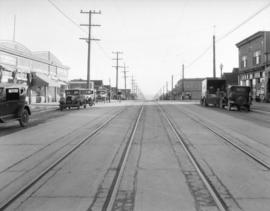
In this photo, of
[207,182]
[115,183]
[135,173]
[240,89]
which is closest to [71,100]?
[240,89]

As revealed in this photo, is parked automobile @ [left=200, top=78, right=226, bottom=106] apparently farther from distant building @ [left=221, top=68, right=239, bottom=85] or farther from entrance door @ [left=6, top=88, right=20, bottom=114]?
distant building @ [left=221, top=68, right=239, bottom=85]

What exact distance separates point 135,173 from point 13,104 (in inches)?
424

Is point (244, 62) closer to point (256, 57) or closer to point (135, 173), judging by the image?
point (256, 57)

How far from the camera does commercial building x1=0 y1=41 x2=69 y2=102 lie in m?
35.4

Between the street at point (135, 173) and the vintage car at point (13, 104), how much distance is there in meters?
3.31

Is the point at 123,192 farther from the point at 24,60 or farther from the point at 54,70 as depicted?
the point at 54,70

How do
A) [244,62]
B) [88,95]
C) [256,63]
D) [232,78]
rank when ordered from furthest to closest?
[232,78] < [244,62] < [256,63] < [88,95]

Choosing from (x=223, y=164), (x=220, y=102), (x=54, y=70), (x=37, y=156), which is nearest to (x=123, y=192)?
(x=223, y=164)

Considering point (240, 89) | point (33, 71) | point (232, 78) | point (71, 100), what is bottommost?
point (71, 100)

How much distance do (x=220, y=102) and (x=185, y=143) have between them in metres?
26.0

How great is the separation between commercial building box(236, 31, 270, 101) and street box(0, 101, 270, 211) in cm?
3705

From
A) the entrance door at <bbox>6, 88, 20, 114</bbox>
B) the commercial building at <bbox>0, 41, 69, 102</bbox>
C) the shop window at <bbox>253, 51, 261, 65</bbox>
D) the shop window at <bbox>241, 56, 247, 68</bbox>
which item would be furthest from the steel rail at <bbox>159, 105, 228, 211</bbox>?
the shop window at <bbox>241, 56, 247, 68</bbox>

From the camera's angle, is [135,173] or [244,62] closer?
[135,173]

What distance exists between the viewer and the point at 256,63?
2014 inches
